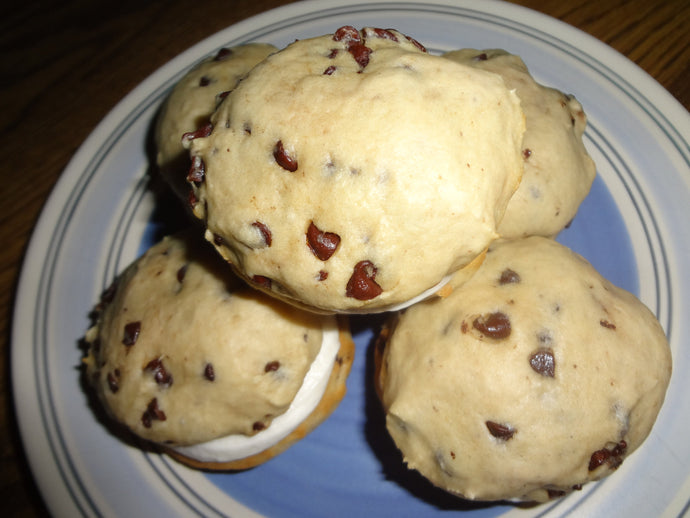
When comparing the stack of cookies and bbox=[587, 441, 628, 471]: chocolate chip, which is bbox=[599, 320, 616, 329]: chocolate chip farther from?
bbox=[587, 441, 628, 471]: chocolate chip

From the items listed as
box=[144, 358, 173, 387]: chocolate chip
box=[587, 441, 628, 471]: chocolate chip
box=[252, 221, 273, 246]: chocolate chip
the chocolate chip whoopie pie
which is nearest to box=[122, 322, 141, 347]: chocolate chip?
the chocolate chip whoopie pie

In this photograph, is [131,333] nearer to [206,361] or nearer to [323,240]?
[206,361]

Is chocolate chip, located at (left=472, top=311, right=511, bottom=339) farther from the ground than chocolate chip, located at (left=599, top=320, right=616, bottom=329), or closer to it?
closer to it

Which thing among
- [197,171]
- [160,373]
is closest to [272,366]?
[160,373]

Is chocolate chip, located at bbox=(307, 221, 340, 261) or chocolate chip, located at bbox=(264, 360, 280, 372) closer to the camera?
chocolate chip, located at bbox=(307, 221, 340, 261)

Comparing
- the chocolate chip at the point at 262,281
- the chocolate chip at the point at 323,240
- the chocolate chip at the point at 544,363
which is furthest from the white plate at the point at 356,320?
the chocolate chip at the point at 323,240

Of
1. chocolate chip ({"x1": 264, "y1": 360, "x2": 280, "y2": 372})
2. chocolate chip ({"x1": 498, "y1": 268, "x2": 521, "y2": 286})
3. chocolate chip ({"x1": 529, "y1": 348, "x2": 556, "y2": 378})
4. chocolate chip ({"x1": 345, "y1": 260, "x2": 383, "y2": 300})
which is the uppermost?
chocolate chip ({"x1": 345, "y1": 260, "x2": 383, "y2": 300})

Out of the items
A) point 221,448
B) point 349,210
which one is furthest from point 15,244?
point 349,210
